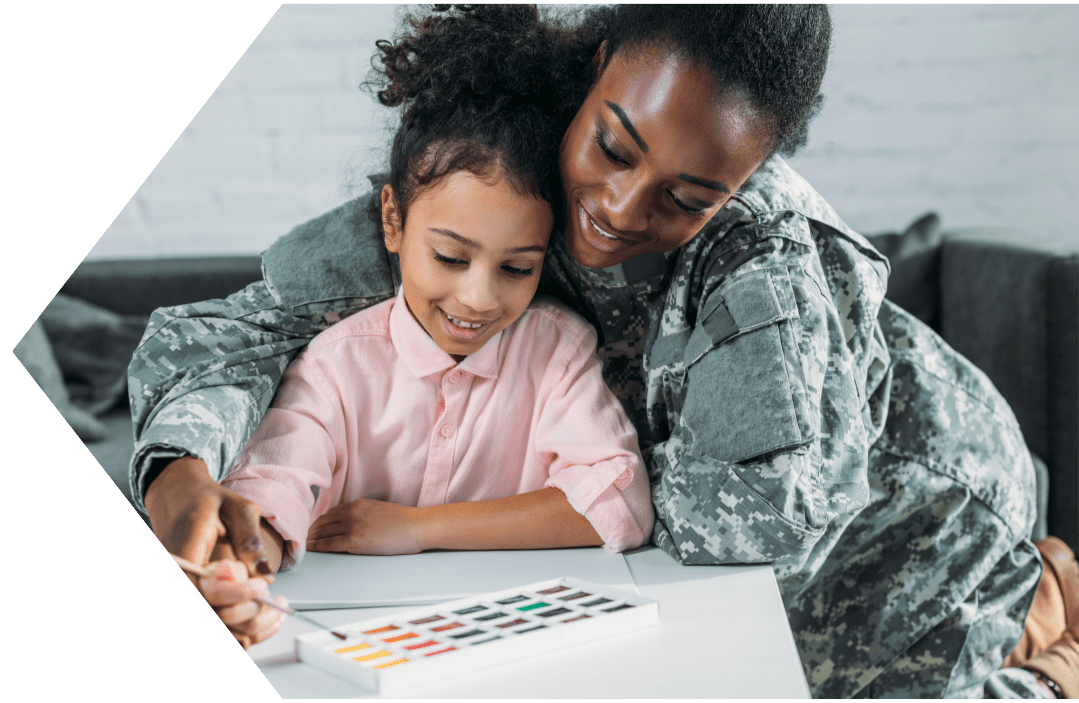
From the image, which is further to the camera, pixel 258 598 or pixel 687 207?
pixel 687 207

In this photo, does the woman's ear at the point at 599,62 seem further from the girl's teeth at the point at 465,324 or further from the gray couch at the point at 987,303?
the gray couch at the point at 987,303

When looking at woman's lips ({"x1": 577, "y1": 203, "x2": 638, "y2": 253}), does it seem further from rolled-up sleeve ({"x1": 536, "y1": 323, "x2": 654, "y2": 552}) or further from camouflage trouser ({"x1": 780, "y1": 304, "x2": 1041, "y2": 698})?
camouflage trouser ({"x1": 780, "y1": 304, "x2": 1041, "y2": 698})

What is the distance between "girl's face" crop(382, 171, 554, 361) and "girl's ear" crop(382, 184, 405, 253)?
0.01 metres

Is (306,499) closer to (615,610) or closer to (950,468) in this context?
(615,610)

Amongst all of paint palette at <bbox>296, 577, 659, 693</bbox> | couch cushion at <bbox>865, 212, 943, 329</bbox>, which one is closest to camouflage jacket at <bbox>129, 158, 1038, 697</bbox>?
paint palette at <bbox>296, 577, 659, 693</bbox>

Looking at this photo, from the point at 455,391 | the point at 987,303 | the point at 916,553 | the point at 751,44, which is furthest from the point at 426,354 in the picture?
the point at 987,303

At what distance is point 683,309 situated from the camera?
53 centimetres

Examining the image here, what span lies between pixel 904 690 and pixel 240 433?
54cm

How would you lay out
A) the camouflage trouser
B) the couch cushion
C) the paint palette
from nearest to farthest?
the paint palette, the camouflage trouser, the couch cushion

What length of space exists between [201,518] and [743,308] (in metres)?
0.30

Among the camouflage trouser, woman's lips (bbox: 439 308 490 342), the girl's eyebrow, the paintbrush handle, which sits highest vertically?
the girl's eyebrow

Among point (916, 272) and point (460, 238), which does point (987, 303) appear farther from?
point (460, 238)

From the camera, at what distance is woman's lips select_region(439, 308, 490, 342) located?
49 cm

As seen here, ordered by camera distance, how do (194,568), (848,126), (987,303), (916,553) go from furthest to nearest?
(987,303) → (916,553) → (848,126) → (194,568)
